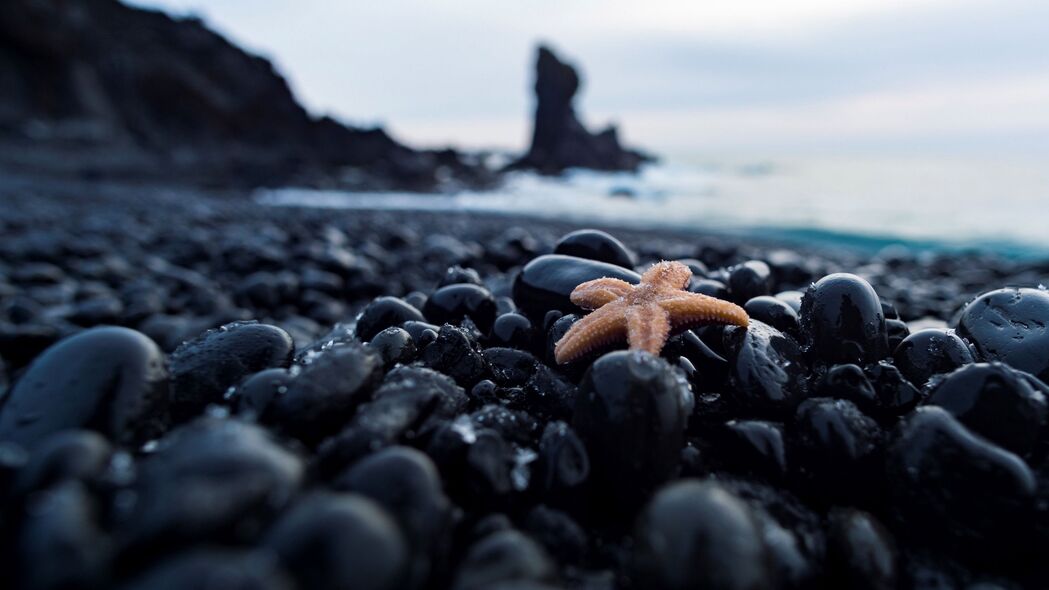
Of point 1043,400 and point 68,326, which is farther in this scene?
point 68,326

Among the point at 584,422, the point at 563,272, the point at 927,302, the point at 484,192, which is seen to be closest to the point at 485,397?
the point at 584,422

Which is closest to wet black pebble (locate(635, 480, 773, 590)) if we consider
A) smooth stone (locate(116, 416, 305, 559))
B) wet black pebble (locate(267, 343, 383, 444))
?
smooth stone (locate(116, 416, 305, 559))

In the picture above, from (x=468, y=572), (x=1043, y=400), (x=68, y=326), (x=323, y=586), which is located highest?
(x=1043, y=400)

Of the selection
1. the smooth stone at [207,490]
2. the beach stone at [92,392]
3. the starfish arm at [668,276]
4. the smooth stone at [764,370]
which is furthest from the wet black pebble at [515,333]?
Result: the smooth stone at [207,490]

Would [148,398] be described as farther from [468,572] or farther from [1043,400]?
[1043,400]

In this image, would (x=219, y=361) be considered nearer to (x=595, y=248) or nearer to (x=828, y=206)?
(x=595, y=248)

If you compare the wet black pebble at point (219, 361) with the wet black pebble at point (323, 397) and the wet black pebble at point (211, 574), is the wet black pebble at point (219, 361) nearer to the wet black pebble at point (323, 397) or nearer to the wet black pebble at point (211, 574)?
the wet black pebble at point (323, 397)

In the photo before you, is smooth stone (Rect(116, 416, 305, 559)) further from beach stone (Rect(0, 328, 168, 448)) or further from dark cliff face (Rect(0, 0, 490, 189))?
dark cliff face (Rect(0, 0, 490, 189))

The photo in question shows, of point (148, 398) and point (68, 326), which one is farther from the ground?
point (148, 398)
